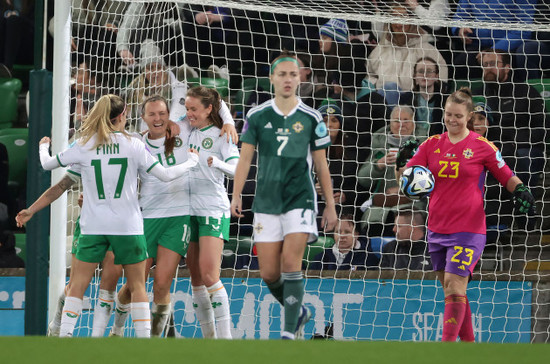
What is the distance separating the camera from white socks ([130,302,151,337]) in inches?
215

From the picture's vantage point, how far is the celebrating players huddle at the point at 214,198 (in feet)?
16.3

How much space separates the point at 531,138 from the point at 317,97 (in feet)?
6.84

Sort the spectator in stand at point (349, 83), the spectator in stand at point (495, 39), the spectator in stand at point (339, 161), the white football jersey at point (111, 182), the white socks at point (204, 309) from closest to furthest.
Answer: the white football jersey at point (111, 182), the white socks at point (204, 309), the spectator in stand at point (339, 161), the spectator in stand at point (349, 83), the spectator in stand at point (495, 39)

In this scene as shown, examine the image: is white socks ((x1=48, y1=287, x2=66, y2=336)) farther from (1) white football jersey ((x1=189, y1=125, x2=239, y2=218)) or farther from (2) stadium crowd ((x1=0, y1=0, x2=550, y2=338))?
(2) stadium crowd ((x1=0, y1=0, x2=550, y2=338))

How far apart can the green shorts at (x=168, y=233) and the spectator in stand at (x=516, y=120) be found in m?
3.35

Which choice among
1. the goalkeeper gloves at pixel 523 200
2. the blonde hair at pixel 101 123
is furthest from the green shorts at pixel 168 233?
the goalkeeper gloves at pixel 523 200

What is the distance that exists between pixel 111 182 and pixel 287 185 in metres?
1.11

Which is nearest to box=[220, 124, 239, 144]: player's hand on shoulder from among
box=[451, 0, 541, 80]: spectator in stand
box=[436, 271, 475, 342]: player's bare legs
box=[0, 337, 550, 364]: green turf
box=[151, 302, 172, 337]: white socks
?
box=[151, 302, 172, 337]: white socks

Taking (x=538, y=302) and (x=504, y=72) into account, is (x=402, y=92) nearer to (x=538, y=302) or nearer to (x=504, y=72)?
(x=504, y=72)

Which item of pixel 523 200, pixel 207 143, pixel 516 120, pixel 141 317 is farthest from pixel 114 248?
pixel 516 120

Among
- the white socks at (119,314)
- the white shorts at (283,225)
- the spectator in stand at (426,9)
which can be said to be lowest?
the white socks at (119,314)

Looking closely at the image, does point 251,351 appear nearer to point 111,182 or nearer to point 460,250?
point 111,182

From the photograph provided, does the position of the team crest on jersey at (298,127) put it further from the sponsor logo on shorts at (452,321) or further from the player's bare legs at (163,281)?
the sponsor logo on shorts at (452,321)

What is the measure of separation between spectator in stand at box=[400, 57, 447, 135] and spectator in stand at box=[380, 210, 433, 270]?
93 cm
